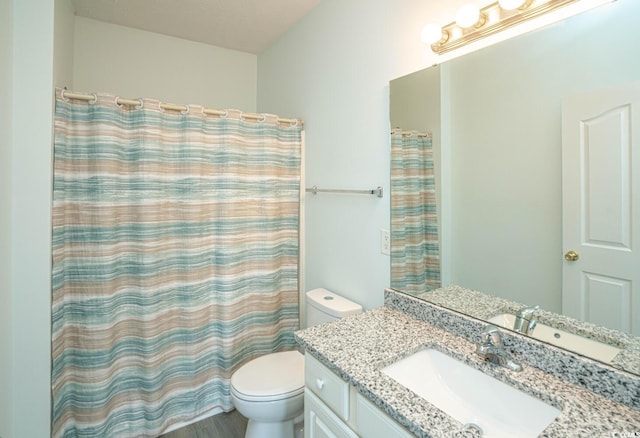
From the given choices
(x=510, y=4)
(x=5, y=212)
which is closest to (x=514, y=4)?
(x=510, y=4)

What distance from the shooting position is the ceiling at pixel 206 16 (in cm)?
201

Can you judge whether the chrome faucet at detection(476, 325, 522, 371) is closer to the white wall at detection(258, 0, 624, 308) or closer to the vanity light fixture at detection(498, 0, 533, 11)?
the white wall at detection(258, 0, 624, 308)

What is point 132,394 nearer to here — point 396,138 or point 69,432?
point 69,432

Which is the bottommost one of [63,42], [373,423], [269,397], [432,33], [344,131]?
[269,397]

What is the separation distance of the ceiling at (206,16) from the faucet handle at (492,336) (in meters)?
2.08

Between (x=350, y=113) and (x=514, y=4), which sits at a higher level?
(x=514, y=4)

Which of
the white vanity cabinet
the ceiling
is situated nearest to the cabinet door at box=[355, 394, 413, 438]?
the white vanity cabinet

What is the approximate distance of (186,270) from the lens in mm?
1884

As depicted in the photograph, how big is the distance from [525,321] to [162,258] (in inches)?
70.1

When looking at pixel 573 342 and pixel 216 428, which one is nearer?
pixel 573 342

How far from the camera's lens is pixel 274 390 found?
4.91 ft

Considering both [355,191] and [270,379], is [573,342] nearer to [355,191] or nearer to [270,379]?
[355,191]

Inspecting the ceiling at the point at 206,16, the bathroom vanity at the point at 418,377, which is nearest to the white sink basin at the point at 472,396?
the bathroom vanity at the point at 418,377

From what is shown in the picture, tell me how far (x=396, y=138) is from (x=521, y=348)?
977mm
